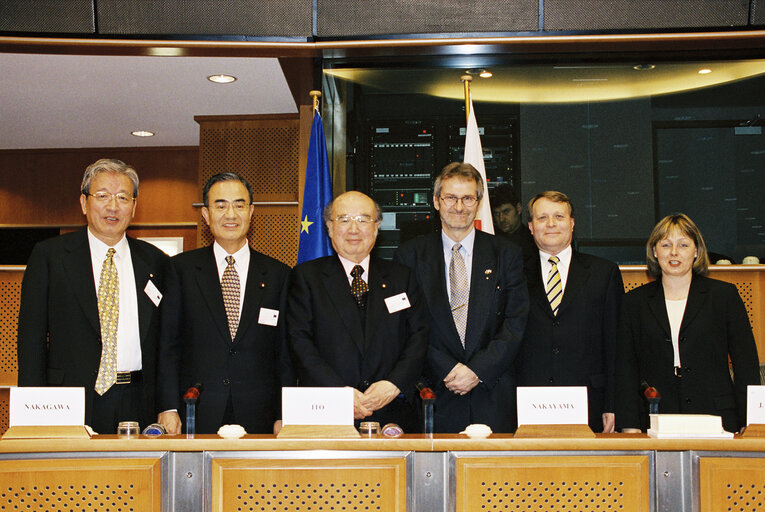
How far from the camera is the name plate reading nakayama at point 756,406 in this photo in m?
2.31

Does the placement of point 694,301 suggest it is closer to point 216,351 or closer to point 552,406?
point 552,406

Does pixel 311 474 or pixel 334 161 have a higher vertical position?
pixel 334 161

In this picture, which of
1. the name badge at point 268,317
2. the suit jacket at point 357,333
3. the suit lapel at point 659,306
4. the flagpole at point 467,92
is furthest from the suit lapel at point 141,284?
the flagpole at point 467,92

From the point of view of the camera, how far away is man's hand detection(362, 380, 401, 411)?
8.83 ft

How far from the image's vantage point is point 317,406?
7.39 feet

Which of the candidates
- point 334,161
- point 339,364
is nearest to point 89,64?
point 334,161

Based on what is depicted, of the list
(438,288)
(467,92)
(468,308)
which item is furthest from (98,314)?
(467,92)

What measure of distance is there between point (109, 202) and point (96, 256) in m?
0.24

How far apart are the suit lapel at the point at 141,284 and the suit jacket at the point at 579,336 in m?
1.61

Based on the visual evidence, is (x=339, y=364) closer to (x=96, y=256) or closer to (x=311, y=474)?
(x=311, y=474)

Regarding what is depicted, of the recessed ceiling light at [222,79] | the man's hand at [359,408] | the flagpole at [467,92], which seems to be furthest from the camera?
the recessed ceiling light at [222,79]

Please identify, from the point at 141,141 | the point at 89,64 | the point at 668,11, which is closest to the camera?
the point at 668,11

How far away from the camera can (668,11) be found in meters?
3.68

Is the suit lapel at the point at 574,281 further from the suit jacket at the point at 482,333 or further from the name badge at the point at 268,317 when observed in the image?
the name badge at the point at 268,317
